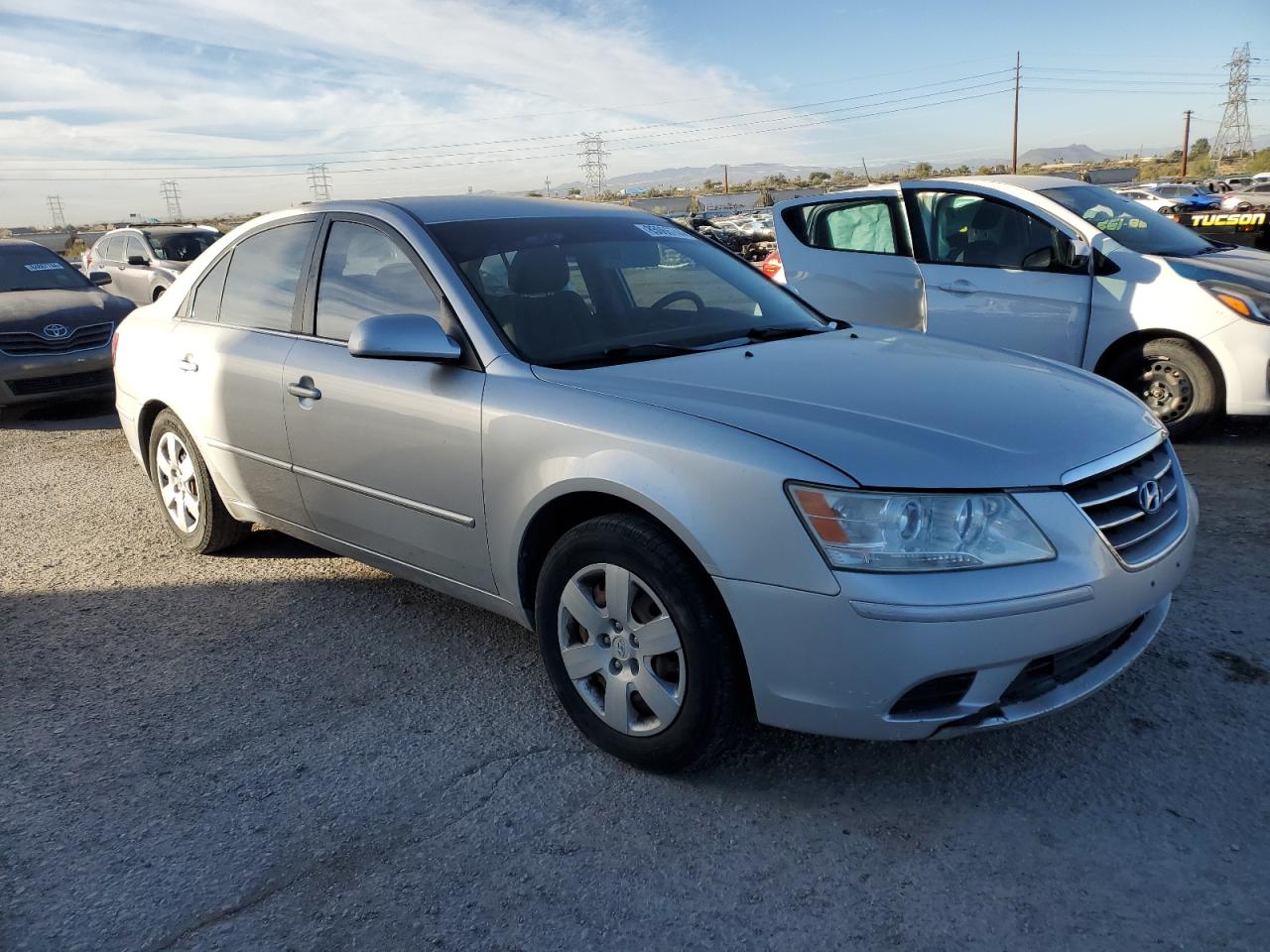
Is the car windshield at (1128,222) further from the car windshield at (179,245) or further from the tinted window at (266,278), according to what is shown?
the car windshield at (179,245)

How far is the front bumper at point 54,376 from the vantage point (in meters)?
8.59

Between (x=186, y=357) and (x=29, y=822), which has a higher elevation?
(x=186, y=357)

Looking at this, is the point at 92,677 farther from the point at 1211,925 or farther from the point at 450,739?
the point at 1211,925

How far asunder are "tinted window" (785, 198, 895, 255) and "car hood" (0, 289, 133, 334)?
21.0ft

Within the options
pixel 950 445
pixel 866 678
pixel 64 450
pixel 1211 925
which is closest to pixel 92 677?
pixel 866 678

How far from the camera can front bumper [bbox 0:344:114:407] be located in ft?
28.2

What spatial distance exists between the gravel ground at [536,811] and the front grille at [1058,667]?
0.34 meters

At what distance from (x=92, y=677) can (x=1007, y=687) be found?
3.12 m

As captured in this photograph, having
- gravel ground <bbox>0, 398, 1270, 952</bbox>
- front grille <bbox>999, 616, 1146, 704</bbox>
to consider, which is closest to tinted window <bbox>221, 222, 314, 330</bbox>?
gravel ground <bbox>0, 398, 1270, 952</bbox>

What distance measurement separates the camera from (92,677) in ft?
11.9

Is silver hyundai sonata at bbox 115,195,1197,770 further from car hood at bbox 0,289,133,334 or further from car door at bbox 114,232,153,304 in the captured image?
car door at bbox 114,232,153,304

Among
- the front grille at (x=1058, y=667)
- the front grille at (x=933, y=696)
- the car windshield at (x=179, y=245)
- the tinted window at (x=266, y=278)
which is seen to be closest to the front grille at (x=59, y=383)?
the car windshield at (x=179, y=245)

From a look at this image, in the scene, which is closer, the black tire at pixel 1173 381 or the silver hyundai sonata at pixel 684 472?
the silver hyundai sonata at pixel 684 472

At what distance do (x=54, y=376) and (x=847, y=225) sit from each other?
270 inches
